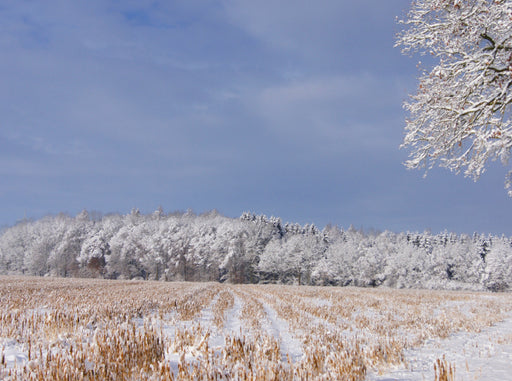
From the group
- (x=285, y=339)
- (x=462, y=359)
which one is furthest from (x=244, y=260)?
(x=462, y=359)

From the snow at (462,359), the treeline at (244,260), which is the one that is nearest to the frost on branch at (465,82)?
the snow at (462,359)

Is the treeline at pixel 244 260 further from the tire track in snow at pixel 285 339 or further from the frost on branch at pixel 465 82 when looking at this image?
the frost on branch at pixel 465 82

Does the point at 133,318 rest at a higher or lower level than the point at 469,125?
lower

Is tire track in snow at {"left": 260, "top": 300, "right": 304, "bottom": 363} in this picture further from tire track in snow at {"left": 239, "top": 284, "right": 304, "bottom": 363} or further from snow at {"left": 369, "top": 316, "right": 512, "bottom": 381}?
snow at {"left": 369, "top": 316, "right": 512, "bottom": 381}

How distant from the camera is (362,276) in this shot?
76.9m

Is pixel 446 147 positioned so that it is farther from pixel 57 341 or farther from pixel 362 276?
pixel 362 276

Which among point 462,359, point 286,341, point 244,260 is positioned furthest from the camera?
point 244,260

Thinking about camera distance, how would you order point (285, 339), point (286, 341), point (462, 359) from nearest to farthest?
point (462, 359), point (286, 341), point (285, 339)

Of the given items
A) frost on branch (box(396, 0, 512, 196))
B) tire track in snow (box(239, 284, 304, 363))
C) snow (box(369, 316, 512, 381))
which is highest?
frost on branch (box(396, 0, 512, 196))

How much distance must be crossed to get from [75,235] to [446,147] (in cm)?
9292

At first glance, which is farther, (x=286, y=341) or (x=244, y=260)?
(x=244, y=260)

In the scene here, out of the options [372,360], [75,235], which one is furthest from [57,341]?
[75,235]

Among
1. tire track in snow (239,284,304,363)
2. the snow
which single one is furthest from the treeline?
the snow

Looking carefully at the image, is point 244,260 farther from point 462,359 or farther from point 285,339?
point 462,359
